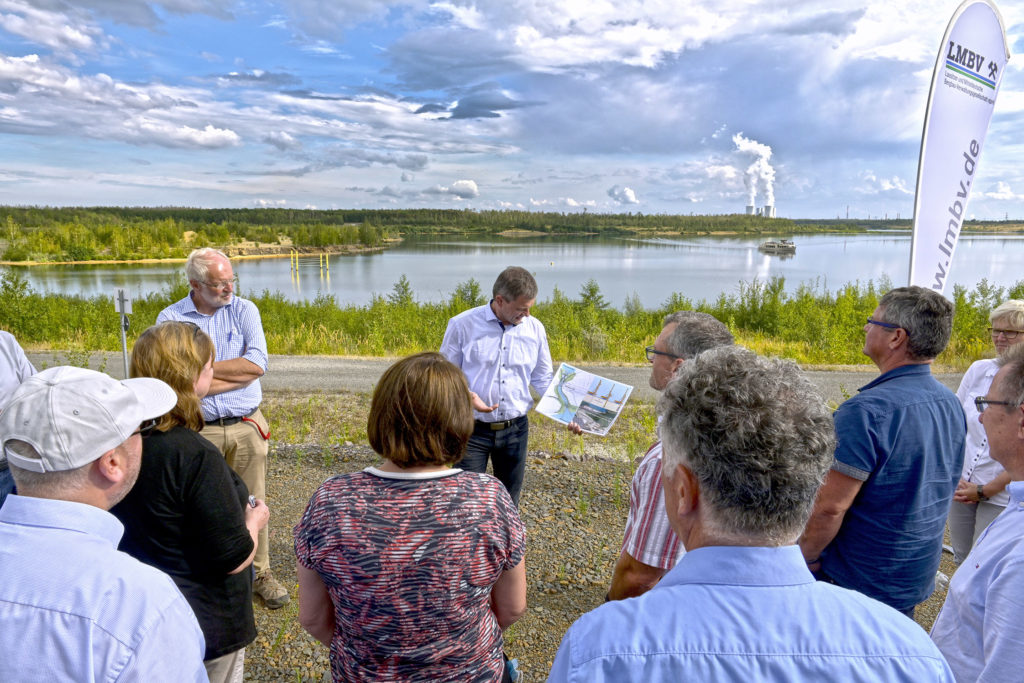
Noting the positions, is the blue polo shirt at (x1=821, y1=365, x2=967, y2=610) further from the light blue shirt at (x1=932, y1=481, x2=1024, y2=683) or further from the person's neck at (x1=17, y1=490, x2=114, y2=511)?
the person's neck at (x1=17, y1=490, x2=114, y2=511)

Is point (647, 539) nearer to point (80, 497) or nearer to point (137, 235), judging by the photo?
point (80, 497)

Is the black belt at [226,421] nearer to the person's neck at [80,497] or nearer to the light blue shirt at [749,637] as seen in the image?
the person's neck at [80,497]

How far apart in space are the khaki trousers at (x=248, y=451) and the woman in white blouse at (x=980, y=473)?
13.0ft

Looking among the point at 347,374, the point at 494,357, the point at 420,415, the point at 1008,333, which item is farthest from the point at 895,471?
the point at 347,374

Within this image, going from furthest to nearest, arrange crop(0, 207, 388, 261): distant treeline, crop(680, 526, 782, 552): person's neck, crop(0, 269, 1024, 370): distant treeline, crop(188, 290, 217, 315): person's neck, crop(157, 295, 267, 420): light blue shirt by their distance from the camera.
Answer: crop(0, 207, 388, 261): distant treeline < crop(0, 269, 1024, 370): distant treeline < crop(188, 290, 217, 315): person's neck < crop(157, 295, 267, 420): light blue shirt < crop(680, 526, 782, 552): person's neck

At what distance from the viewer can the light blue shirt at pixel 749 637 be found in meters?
0.85

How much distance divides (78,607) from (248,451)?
8.03ft

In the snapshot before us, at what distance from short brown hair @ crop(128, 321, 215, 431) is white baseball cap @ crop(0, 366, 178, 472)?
64cm

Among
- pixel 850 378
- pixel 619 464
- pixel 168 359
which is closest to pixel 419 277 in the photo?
→ pixel 850 378

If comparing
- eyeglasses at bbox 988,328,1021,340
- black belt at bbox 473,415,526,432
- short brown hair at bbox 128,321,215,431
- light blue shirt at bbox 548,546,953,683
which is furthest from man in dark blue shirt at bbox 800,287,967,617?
short brown hair at bbox 128,321,215,431

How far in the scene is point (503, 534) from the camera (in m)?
1.61

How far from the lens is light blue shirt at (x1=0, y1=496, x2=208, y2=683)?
3.68ft

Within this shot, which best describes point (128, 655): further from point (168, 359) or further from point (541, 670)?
point (541, 670)

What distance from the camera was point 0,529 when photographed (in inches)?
47.6
